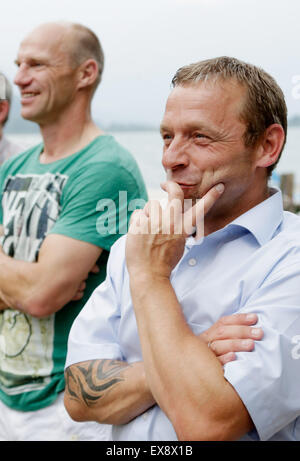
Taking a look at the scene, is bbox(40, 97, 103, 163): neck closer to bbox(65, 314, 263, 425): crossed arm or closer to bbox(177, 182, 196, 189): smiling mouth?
bbox(177, 182, 196, 189): smiling mouth

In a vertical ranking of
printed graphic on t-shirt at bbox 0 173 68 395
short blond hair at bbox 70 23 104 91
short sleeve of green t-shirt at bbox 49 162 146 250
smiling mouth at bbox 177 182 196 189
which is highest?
short blond hair at bbox 70 23 104 91

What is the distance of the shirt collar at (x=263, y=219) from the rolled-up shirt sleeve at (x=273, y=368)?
0.21 m

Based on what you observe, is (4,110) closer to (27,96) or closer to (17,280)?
(27,96)

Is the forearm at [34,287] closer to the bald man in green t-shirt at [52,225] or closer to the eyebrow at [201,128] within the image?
the bald man in green t-shirt at [52,225]

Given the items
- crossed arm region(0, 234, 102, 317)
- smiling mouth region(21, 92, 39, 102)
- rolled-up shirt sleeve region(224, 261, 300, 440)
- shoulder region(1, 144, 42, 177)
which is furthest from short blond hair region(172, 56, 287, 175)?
shoulder region(1, 144, 42, 177)

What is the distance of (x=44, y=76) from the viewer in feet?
8.30

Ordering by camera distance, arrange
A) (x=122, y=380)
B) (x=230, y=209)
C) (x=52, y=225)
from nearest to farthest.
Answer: (x=122, y=380) < (x=230, y=209) < (x=52, y=225)

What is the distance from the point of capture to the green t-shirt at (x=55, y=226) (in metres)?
2.28

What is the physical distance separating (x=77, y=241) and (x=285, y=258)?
0.93 meters

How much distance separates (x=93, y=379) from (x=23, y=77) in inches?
57.6

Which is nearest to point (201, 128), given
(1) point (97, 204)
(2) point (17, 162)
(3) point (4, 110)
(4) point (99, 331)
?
(4) point (99, 331)

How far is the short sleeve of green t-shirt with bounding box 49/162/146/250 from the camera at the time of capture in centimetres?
223

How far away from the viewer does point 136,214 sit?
164 centimetres

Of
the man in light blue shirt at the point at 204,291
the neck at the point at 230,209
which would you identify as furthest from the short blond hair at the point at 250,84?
the neck at the point at 230,209
